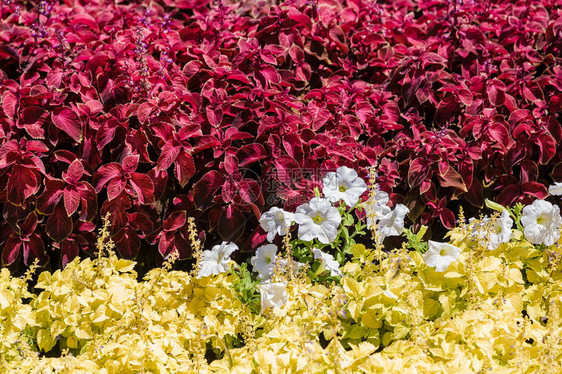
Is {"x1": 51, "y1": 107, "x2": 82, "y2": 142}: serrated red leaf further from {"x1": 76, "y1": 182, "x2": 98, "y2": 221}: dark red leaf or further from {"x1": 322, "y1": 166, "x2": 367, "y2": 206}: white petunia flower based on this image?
{"x1": 322, "y1": 166, "x2": 367, "y2": 206}: white petunia flower

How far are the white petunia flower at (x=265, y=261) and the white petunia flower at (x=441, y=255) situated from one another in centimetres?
55

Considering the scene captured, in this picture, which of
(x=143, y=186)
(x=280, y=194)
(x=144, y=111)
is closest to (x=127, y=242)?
(x=143, y=186)

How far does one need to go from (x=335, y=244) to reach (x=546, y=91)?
1292 millimetres

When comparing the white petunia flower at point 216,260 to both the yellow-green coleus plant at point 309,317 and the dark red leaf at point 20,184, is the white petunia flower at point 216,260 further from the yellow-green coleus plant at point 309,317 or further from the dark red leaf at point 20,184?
the dark red leaf at point 20,184


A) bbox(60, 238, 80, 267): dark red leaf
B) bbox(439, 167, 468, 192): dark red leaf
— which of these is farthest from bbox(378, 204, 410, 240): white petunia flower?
bbox(60, 238, 80, 267): dark red leaf

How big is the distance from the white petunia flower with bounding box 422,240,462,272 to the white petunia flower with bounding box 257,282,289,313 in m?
0.52

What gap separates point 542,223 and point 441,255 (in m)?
0.42

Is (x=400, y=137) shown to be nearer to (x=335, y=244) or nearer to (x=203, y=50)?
(x=335, y=244)

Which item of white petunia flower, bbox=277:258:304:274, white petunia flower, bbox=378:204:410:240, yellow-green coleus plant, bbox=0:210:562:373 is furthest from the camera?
white petunia flower, bbox=378:204:410:240

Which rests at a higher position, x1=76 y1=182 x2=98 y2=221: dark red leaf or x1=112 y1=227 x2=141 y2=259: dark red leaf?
x1=76 y1=182 x2=98 y2=221: dark red leaf

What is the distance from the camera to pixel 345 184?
2.24 metres

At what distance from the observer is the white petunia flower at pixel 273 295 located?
203 cm

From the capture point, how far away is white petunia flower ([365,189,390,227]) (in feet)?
7.03

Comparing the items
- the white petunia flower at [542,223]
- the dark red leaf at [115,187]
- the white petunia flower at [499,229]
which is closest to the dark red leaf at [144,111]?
the dark red leaf at [115,187]
